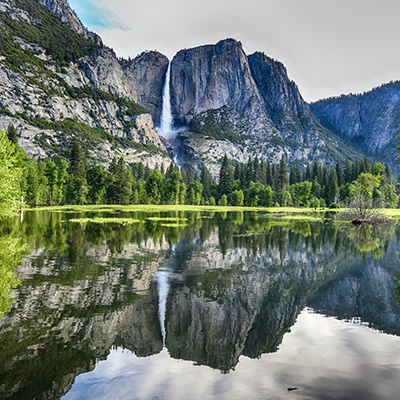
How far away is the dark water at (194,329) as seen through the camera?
7.55 metres

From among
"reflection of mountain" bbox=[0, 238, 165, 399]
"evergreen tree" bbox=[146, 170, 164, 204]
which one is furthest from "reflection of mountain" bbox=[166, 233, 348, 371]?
"evergreen tree" bbox=[146, 170, 164, 204]

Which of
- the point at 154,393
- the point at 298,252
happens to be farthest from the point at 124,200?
the point at 154,393

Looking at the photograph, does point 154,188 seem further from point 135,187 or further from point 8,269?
point 8,269

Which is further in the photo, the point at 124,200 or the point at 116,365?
the point at 124,200

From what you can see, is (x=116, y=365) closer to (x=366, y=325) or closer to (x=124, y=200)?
(x=366, y=325)

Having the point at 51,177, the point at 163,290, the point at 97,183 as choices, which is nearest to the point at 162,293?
the point at 163,290

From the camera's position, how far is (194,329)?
10.9 m

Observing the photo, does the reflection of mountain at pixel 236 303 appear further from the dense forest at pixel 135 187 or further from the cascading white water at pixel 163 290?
the dense forest at pixel 135 187

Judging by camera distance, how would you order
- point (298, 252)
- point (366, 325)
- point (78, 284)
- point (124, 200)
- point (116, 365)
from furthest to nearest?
1. point (124, 200)
2. point (298, 252)
3. point (78, 284)
4. point (366, 325)
5. point (116, 365)

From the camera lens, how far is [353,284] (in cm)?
1744

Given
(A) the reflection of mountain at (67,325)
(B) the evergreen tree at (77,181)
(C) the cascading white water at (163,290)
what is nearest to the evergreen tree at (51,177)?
(B) the evergreen tree at (77,181)

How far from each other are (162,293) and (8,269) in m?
8.84

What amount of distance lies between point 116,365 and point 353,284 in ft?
45.1

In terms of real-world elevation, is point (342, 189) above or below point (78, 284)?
above
